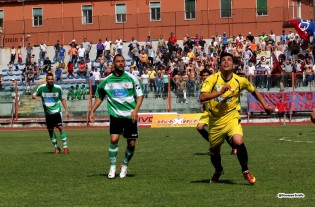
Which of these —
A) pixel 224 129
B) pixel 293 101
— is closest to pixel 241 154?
pixel 224 129

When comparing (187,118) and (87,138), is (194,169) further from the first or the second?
(187,118)

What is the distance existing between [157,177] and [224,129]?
1963 mm

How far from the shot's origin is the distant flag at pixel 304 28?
43.6 meters

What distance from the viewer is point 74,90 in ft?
144

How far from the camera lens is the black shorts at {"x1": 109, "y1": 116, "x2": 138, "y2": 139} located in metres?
15.6

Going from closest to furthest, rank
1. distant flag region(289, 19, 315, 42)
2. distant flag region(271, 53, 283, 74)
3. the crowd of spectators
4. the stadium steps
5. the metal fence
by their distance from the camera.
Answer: the crowd of spectators → distant flag region(289, 19, 315, 42) → distant flag region(271, 53, 283, 74) → the stadium steps → the metal fence

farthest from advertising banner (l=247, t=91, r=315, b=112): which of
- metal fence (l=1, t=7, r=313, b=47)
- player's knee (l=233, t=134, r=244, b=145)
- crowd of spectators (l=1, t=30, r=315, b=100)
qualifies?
player's knee (l=233, t=134, r=244, b=145)

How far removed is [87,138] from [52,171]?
14822mm

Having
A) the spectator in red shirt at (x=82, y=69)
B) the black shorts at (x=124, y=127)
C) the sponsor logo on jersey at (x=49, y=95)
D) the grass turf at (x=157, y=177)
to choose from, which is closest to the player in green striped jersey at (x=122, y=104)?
the black shorts at (x=124, y=127)

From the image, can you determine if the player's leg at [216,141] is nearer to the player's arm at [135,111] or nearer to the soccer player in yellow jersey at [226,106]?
the soccer player in yellow jersey at [226,106]

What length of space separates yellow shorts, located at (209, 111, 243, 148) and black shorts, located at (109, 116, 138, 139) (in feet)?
6.63

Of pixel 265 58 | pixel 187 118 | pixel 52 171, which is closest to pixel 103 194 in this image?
pixel 52 171

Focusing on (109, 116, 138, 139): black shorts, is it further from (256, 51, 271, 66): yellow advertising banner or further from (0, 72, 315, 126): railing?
(256, 51, 271, 66): yellow advertising banner

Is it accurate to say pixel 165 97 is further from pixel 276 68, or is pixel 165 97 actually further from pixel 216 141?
pixel 216 141
